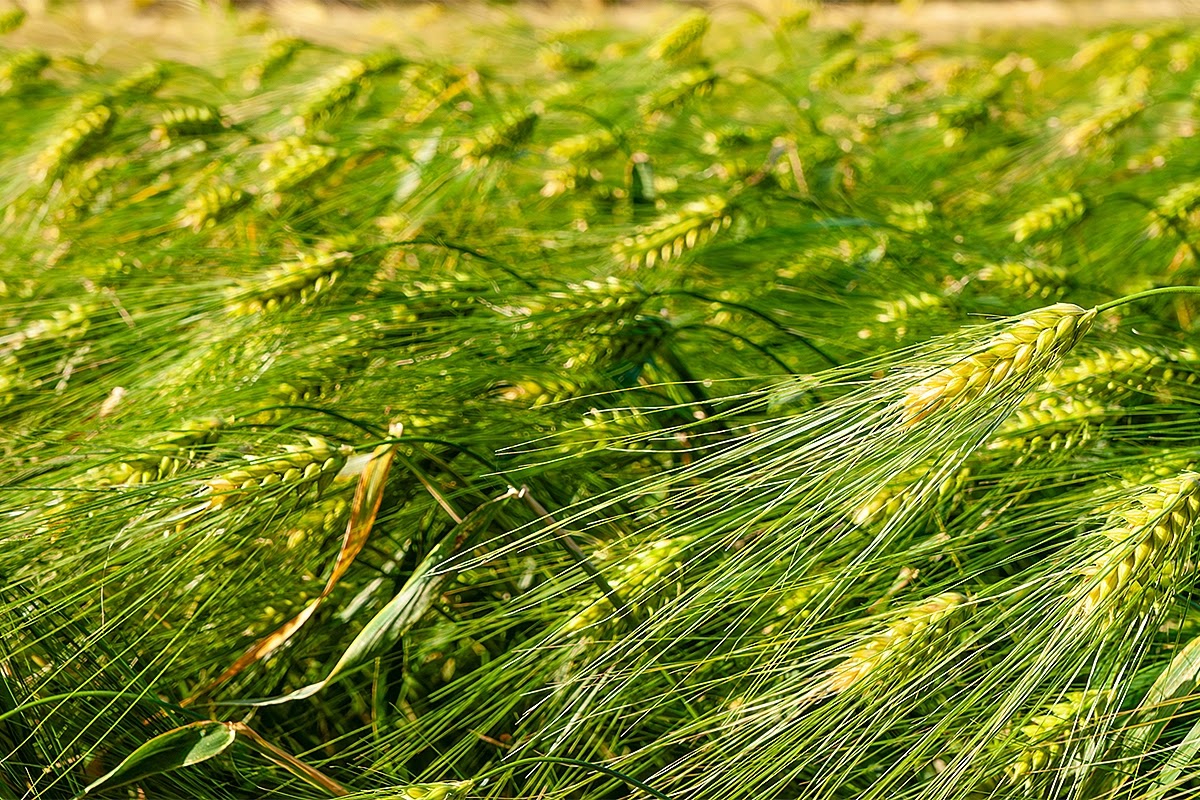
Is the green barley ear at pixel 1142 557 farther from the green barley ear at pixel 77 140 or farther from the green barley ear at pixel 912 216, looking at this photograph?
the green barley ear at pixel 77 140

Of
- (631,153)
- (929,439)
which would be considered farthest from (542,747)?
(631,153)

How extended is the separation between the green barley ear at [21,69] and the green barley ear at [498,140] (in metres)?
1.17

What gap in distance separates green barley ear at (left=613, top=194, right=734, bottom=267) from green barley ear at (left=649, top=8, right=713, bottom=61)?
3.46ft

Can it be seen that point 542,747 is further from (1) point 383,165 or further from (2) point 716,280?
(1) point 383,165

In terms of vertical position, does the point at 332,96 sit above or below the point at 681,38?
below

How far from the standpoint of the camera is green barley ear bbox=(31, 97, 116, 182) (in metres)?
1.72

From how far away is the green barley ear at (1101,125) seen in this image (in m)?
1.87

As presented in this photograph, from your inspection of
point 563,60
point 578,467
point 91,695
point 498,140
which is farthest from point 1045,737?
point 563,60

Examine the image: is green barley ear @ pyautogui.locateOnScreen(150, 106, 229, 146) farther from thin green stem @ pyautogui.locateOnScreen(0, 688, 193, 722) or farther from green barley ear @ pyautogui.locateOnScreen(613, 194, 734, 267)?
thin green stem @ pyautogui.locateOnScreen(0, 688, 193, 722)

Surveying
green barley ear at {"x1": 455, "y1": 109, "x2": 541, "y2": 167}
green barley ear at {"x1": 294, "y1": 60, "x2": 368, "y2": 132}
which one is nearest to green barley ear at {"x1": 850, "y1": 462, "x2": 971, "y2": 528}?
green barley ear at {"x1": 455, "y1": 109, "x2": 541, "y2": 167}

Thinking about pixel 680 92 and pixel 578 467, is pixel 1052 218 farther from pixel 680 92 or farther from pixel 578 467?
pixel 578 467

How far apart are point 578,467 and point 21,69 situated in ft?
6.00

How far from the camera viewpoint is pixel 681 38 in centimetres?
245

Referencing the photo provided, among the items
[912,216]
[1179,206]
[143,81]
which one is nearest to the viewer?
[1179,206]
